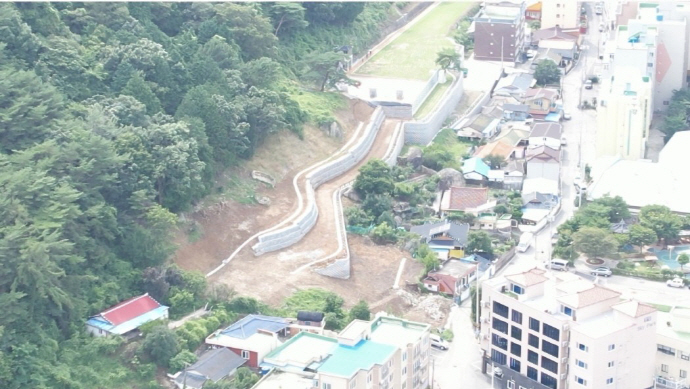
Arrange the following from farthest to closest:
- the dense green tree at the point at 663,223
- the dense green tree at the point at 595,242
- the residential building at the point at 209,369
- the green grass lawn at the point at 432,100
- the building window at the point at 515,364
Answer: the green grass lawn at the point at 432,100 → the dense green tree at the point at 663,223 → the dense green tree at the point at 595,242 → the building window at the point at 515,364 → the residential building at the point at 209,369

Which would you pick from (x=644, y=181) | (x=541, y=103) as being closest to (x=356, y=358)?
(x=644, y=181)

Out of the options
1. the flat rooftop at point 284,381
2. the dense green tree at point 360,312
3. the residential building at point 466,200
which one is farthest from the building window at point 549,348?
the residential building at point 466,200

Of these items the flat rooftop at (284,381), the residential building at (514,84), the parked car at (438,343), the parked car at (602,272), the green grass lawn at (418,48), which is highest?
the green grass lawn at (418,48)

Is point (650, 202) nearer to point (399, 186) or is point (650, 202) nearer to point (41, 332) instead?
point (399, 186)

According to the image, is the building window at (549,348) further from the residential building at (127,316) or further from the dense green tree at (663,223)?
the dense green tree at (663,223)

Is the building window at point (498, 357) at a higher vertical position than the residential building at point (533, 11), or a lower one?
lower

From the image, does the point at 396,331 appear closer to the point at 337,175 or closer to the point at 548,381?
the point at 548,381

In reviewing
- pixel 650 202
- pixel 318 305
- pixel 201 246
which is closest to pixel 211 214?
pixel 201 246
